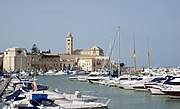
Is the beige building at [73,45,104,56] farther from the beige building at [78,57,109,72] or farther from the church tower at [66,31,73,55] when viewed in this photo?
the beige building at [78,57,109,72]

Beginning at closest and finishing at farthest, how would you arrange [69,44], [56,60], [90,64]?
[90,64], [56,60], [69,44]

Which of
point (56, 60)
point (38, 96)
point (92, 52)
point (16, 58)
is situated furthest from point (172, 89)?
point (92, 52)

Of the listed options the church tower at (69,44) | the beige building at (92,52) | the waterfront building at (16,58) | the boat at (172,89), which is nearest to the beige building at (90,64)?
the church tower at (69,44)

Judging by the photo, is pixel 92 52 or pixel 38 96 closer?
pixel 38 96

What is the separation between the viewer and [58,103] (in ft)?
70.9

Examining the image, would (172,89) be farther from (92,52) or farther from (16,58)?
(92,52)

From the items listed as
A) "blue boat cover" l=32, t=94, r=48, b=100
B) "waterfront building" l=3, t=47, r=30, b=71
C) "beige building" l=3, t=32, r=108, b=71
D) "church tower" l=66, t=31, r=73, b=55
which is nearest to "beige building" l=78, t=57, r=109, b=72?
"beige building" l=3, t=32, r=108, b=71

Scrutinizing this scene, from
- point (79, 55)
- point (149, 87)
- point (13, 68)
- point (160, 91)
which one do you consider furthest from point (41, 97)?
point (79, 55)

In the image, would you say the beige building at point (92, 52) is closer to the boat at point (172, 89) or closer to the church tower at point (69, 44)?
the church tower at point (69, 44)

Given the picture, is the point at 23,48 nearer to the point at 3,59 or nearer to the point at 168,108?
the point at 3,59

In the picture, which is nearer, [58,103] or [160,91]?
[58,103]

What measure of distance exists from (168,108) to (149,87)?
12037 millimetres

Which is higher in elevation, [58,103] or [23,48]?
Result: [23,48]

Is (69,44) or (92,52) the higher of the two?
(69,44)
